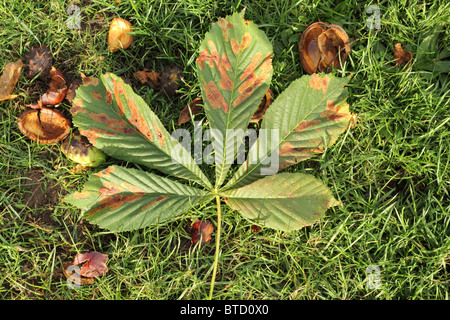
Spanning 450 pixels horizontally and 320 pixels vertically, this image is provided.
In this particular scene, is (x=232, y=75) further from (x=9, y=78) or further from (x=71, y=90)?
(x=9, y=78)

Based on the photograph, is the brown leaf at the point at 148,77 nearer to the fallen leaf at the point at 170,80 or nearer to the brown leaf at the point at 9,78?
the fallen leaf at the point at 170,80

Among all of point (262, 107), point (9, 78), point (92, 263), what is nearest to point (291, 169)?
point (262, 107)

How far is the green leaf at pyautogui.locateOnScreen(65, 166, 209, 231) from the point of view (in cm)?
195

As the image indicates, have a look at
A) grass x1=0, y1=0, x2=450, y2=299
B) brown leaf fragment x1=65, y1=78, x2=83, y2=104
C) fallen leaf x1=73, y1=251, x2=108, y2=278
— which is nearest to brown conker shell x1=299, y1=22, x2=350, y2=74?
grass x1=0, y1=0, x2=450, y2=299

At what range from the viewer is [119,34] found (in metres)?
2.24

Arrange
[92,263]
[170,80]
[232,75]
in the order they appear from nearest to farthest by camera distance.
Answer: [232,75]
[92,263]
[170,80]

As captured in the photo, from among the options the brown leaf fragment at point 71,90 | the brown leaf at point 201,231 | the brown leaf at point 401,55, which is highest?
the brown leaf at point 401,55

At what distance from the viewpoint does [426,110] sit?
216 cm

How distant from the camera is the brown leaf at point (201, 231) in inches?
83.2

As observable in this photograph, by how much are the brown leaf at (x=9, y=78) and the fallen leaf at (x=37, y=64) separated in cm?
5

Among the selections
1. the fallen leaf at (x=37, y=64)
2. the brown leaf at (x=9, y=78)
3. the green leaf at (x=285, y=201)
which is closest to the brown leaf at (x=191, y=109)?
the green leaf at (x=285, y=201)

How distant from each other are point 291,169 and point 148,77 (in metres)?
0.97

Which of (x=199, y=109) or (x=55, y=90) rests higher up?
(x=55, y=90)
